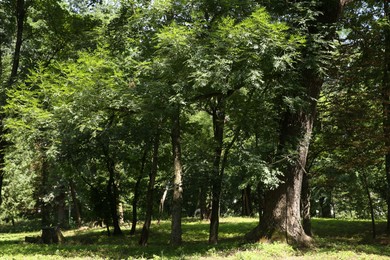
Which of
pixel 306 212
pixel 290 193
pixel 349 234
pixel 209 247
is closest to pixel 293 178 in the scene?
pixel 290 193

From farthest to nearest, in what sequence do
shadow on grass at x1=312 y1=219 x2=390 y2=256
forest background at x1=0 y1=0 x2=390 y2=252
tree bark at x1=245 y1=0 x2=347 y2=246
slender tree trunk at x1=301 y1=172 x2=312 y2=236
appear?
slender tree trunk at x1=301 y1=172 x2=312 y2=236 → shadow on grass at x1=312 y1=219 x2=390 y2=256 → tree bark at x1=245 y1=0 x2=347 y2=246 → forest background at x1=0 y1=0 x2=390 y2=252

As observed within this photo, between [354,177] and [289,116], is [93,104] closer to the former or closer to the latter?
[289,116]

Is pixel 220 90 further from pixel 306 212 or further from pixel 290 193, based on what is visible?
pixel 306 212

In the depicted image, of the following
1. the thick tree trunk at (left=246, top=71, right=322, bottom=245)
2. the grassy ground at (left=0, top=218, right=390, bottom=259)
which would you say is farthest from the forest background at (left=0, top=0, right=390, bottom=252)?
the grassy ground at (left=0, top=218, right=390, bottom=259)

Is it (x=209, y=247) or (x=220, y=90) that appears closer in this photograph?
(x=220, y=90)

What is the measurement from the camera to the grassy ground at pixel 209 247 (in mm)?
8508

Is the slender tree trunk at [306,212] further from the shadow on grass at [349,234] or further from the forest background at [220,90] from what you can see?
the shadow on grass at [349,234]

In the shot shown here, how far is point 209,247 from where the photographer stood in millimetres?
10570

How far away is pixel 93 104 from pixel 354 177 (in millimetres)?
12260

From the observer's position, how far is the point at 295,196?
10164 millimetres

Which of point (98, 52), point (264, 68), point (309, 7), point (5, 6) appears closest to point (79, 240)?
point (98, 52)

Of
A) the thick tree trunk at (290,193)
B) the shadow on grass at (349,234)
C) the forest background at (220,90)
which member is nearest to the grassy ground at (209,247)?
the shadow on grass at (349,234)

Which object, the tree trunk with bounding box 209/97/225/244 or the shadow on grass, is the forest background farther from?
the shadow on grass

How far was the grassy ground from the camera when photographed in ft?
27.9
